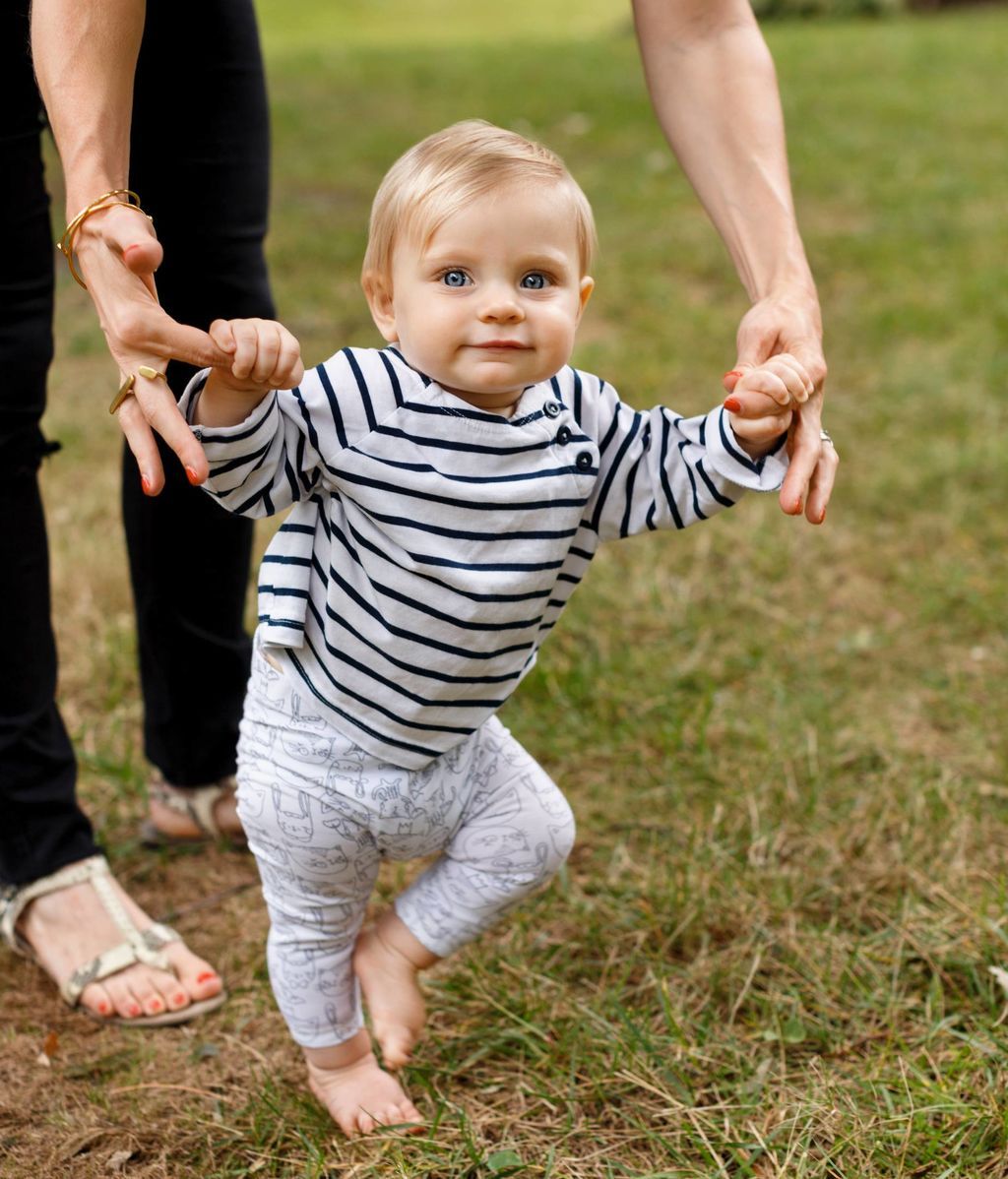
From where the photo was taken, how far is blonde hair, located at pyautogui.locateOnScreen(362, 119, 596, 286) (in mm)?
1532

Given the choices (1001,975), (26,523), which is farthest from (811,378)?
(26,523)

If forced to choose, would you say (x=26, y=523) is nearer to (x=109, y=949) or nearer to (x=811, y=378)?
(x=109, y=949)

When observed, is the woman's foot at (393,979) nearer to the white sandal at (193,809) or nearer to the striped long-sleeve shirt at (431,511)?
the striped long-sleeve shirt at (431,511)

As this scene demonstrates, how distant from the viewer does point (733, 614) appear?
328cm

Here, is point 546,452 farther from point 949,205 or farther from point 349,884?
point 949,205

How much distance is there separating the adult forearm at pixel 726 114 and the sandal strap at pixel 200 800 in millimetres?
1347

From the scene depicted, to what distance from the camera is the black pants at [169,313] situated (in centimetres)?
203

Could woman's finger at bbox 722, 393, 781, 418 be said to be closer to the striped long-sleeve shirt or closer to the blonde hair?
the striped long-sleeve shirt

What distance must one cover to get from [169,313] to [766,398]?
110cm

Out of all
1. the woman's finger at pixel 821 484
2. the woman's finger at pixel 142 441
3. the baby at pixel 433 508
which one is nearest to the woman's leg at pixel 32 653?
the baby at pixel 433 508

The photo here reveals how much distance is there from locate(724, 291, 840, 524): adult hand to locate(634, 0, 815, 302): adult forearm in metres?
0.14

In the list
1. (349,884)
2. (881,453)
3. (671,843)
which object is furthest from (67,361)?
(349,884)

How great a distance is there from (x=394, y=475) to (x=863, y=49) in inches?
431

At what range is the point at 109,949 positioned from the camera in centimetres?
227
